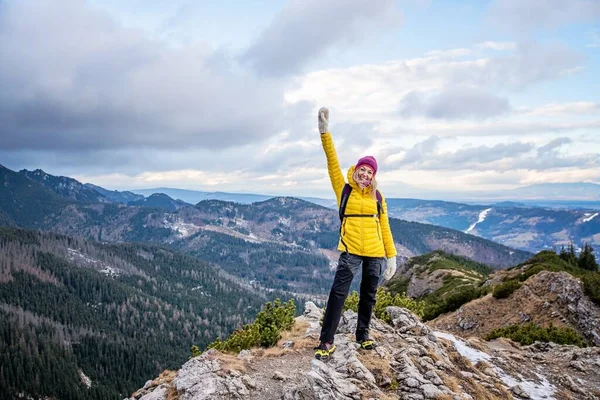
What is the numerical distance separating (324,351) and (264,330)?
3.43m

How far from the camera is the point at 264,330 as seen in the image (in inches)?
553

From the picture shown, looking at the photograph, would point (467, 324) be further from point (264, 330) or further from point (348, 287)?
point (348, 287)

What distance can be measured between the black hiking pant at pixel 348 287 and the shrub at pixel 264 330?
10.3ft

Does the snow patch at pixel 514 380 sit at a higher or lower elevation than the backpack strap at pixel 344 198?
lower

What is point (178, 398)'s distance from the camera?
1061cm

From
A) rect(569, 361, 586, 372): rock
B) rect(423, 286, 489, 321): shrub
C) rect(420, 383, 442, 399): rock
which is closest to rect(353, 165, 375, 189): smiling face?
rect(420, 383, 442, 399): rock

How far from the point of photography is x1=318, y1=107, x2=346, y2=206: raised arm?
439 inches

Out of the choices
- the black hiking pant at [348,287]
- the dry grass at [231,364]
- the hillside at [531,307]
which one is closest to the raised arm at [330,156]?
the black hiking pant at [348,287]

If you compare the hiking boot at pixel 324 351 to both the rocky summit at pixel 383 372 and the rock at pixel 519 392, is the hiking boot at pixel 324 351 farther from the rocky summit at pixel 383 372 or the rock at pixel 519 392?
the rock at pixel 519 392

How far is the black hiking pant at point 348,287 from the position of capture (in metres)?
10.9

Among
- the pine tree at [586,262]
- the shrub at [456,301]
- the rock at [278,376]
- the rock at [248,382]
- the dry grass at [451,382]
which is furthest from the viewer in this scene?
the pine tree at [586,262]

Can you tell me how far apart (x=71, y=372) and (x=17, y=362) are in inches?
837

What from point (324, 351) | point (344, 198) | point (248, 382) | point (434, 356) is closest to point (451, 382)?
point (434, 356)

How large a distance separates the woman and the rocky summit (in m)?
1.34
